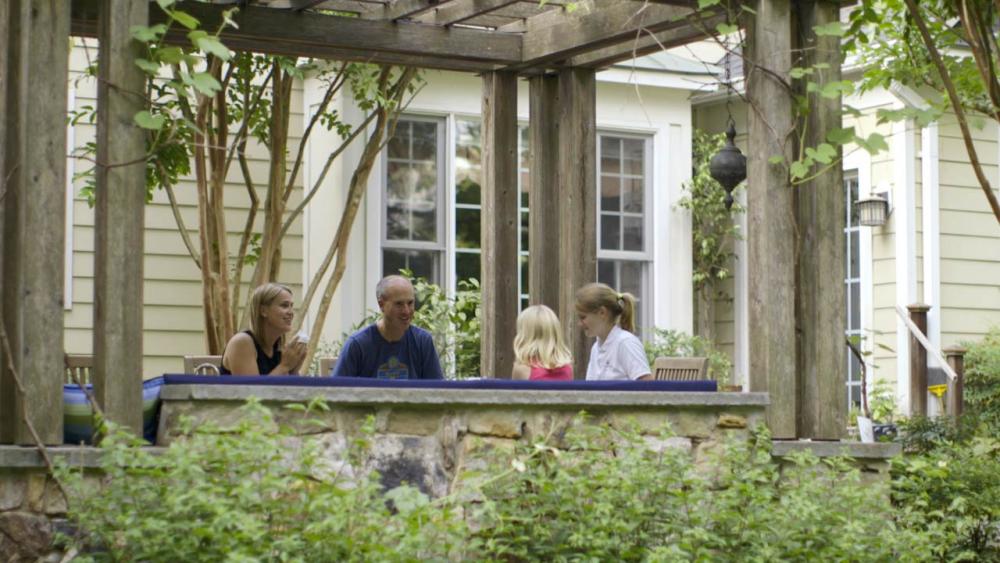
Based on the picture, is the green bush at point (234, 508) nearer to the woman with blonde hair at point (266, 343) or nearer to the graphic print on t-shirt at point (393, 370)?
the woman with blonde hair at point (266, 343)

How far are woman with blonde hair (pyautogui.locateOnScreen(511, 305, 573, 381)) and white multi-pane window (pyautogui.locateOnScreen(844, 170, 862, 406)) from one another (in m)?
6.76

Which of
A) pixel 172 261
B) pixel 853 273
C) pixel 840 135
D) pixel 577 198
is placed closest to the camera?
pixel 840 135

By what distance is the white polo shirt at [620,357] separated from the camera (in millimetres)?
7457

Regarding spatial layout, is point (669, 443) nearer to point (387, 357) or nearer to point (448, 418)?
point (448, 418)

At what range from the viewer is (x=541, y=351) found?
7219 mm

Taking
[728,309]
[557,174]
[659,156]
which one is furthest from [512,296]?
[728,309]

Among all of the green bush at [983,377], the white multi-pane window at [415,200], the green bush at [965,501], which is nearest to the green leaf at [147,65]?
the green bush at [965,501]

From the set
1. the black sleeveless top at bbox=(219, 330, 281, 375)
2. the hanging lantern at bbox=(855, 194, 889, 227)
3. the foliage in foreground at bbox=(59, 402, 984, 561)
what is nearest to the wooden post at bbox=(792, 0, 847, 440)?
the foliage in foreground at bbox=(59, 402, 984, 561)

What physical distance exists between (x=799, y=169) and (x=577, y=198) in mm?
2238

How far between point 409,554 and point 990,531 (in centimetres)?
375

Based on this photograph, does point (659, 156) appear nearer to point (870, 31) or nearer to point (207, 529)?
point (870, 31)

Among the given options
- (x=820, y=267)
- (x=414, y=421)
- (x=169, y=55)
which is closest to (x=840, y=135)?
(x=820, y=267)

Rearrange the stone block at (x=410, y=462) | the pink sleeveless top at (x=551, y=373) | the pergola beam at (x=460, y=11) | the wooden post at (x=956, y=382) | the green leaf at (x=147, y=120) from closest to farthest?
the green leaf at (x=147, y=120), the stone block at (x=410, y=462), the pink sleeveless top at (x=551, y=373), the pergola beam at (x=460, y=11), the wooden post at (x=956, y=382)

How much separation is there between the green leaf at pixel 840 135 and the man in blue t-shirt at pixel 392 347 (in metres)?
2.02
